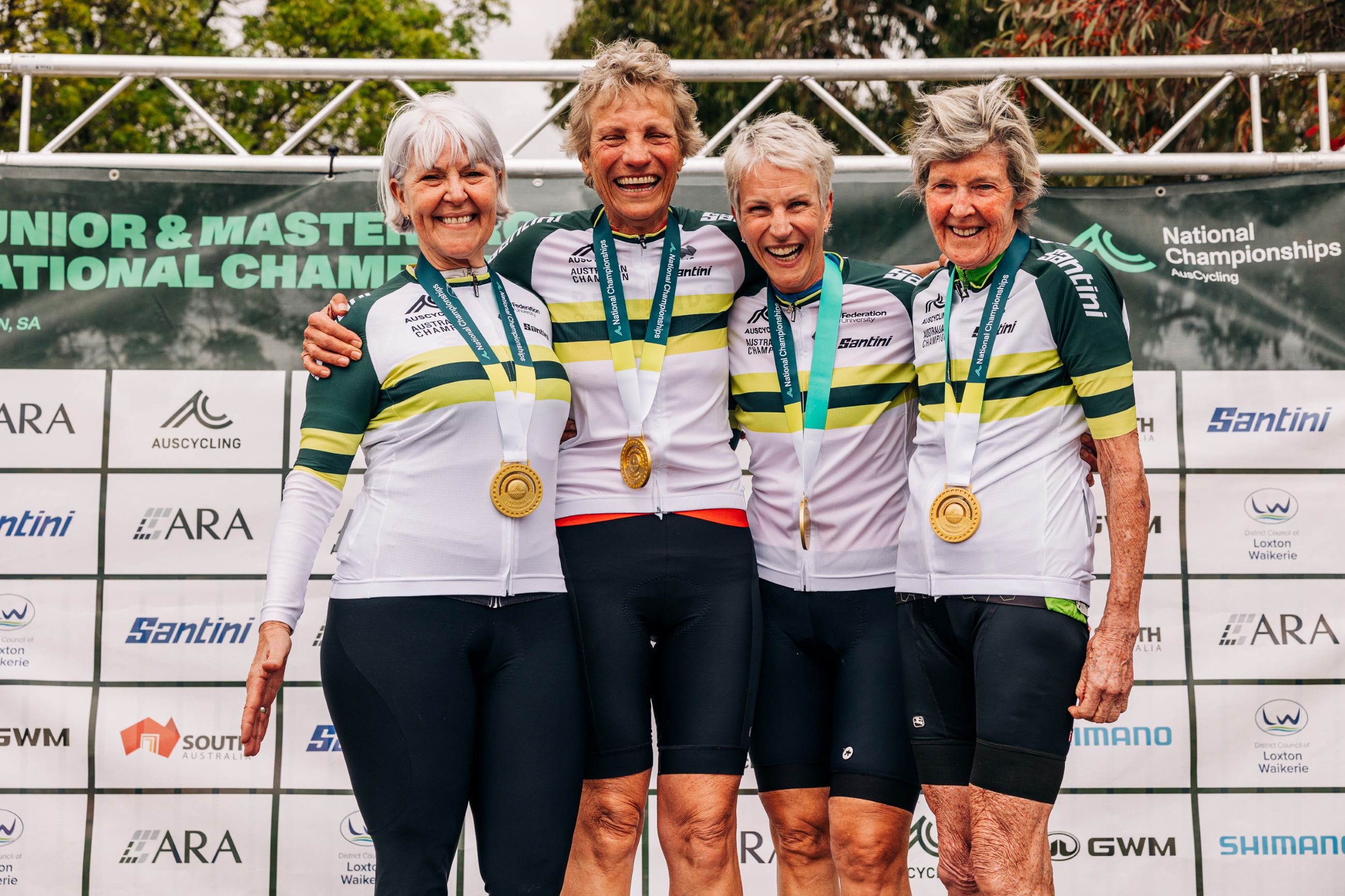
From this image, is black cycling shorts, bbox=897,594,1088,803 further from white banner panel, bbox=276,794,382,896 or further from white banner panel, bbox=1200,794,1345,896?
white banner panel, bbox=276,794,382,896

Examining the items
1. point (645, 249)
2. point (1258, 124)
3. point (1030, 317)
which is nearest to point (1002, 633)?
point (1030, 317)

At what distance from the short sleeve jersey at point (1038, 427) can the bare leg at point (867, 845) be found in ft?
1.67

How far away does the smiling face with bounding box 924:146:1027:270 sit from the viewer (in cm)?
238

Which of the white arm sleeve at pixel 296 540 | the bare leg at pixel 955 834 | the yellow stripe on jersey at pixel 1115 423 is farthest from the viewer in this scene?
the bare leg at pixel 955 834

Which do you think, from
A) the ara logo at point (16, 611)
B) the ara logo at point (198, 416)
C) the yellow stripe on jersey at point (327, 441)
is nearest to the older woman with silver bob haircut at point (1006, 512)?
the yellow stripe on jersey at point (327, 441)

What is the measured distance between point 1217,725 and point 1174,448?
94cm

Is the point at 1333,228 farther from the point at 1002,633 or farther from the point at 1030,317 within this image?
the point at 1002,633

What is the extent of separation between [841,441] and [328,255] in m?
2.23

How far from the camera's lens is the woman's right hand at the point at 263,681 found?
2.08m

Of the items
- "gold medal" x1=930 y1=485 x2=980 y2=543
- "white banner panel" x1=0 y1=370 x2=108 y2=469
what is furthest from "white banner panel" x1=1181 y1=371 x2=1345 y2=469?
"white banner panel" x1=0 y1=370 x2=108 y2=469

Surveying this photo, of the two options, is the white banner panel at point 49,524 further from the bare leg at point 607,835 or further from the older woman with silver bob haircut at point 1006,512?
the older woman with silver bob haircut at point 1006,512

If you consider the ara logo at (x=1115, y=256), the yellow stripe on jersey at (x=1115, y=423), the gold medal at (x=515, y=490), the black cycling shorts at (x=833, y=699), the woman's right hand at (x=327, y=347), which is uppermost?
the ara logo at (x=1115, y=256)

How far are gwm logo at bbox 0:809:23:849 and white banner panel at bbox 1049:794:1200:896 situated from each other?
344 cm

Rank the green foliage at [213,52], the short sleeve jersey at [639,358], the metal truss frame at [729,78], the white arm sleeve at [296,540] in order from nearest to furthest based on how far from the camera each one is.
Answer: the white arm sleeve at [296,540] < the short sleeve jersey at [639,358] < the metal truss frame at [729,78] < the green foliage at [213,52]
